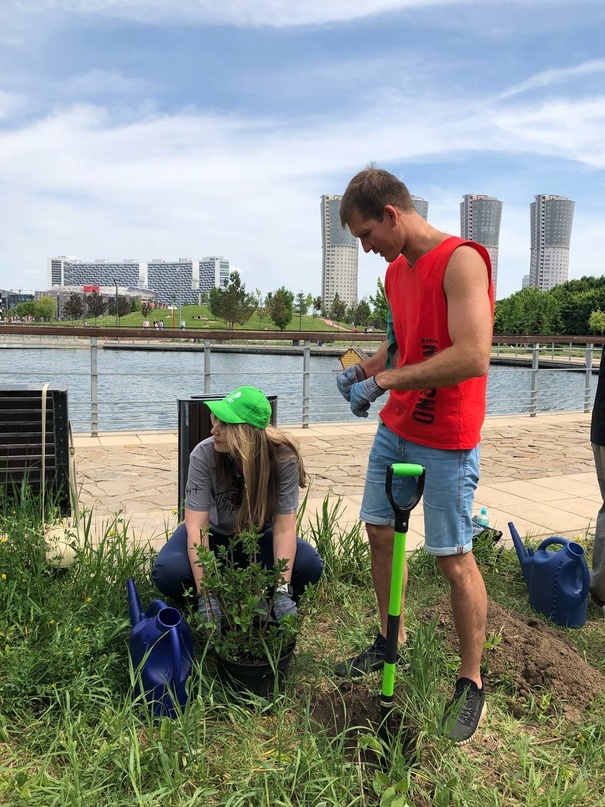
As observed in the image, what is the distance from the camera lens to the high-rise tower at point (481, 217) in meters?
141

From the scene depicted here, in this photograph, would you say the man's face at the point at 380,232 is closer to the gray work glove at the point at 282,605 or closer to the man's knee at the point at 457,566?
the man's knee at the point at 457,566

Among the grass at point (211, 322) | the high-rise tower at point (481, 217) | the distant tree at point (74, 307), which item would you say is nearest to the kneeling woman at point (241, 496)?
the grass at point (211, 322)

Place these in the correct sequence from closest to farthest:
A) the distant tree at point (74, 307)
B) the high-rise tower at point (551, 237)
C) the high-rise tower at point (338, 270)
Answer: the distant tree at point (74, 307) → the high-rise tower at point (551, 237) → the high-rise tower at point (338, 270)

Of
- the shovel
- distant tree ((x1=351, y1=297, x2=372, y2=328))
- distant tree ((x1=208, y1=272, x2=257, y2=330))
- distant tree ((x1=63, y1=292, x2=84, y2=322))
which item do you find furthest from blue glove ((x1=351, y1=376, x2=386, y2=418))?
distant tree ((x1=63, y1=292, x2=84, y2=322))

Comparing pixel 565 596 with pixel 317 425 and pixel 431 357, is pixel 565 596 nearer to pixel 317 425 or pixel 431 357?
pixel 431 357

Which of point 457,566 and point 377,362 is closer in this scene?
point 457,566

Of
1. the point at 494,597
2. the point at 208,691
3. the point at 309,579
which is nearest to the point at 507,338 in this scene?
the point at 494,597

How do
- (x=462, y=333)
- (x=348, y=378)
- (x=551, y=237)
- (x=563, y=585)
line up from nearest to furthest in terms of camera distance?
(x=462, y=333), (x=348, y=378), (x=563, y=585), (x=551, y=237)

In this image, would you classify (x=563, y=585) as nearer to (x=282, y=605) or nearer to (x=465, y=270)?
(x=282, y=605)

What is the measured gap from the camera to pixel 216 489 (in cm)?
273

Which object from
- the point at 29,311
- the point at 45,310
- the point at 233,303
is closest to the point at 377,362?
the point at 233,303

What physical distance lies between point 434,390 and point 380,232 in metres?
0.55

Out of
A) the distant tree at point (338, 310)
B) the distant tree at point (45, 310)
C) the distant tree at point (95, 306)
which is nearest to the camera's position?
the distant tree at point (338, 310)

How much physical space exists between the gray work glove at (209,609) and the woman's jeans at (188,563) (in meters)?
0.24
